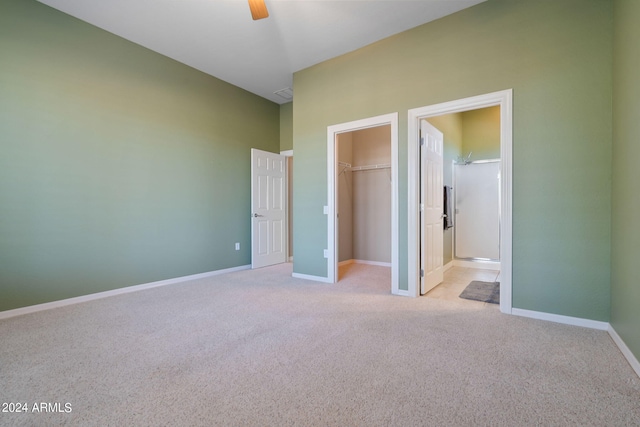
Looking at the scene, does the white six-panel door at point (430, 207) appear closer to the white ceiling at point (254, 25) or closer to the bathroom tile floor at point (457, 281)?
the bathroom tile floor at point (457, 281)

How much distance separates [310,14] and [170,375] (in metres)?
3.48

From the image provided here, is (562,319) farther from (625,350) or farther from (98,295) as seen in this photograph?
(98,295)

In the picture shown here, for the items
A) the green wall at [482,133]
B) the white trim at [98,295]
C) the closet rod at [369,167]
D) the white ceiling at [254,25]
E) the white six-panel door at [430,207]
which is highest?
the white ceiling at [254,25]

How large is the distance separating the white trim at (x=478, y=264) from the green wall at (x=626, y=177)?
278cm

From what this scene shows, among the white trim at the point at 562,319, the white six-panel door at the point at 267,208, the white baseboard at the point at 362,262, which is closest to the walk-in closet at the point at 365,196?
the white baseboard at the point at 362,262

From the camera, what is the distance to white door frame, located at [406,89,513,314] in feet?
8.93

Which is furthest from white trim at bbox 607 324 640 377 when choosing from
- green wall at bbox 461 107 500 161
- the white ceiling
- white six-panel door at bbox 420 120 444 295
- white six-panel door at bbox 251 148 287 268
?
white six-panel door at bbox 251 148 287 268

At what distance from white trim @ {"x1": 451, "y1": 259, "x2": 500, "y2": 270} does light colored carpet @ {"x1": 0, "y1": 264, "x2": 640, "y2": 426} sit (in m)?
2.37

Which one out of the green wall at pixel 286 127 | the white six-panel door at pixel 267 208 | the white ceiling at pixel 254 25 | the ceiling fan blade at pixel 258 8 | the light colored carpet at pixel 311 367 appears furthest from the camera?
the green wall at pixel 286 127

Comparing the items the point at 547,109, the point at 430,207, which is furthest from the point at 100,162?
the point at 547,109

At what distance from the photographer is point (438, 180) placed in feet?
12.9

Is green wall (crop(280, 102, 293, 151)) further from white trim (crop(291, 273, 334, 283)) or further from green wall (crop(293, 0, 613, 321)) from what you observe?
green wall (crop(293, 0, 613, 321))

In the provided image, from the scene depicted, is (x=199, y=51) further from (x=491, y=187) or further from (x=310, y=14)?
(x=491, y=187)

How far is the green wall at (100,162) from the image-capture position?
280cm
